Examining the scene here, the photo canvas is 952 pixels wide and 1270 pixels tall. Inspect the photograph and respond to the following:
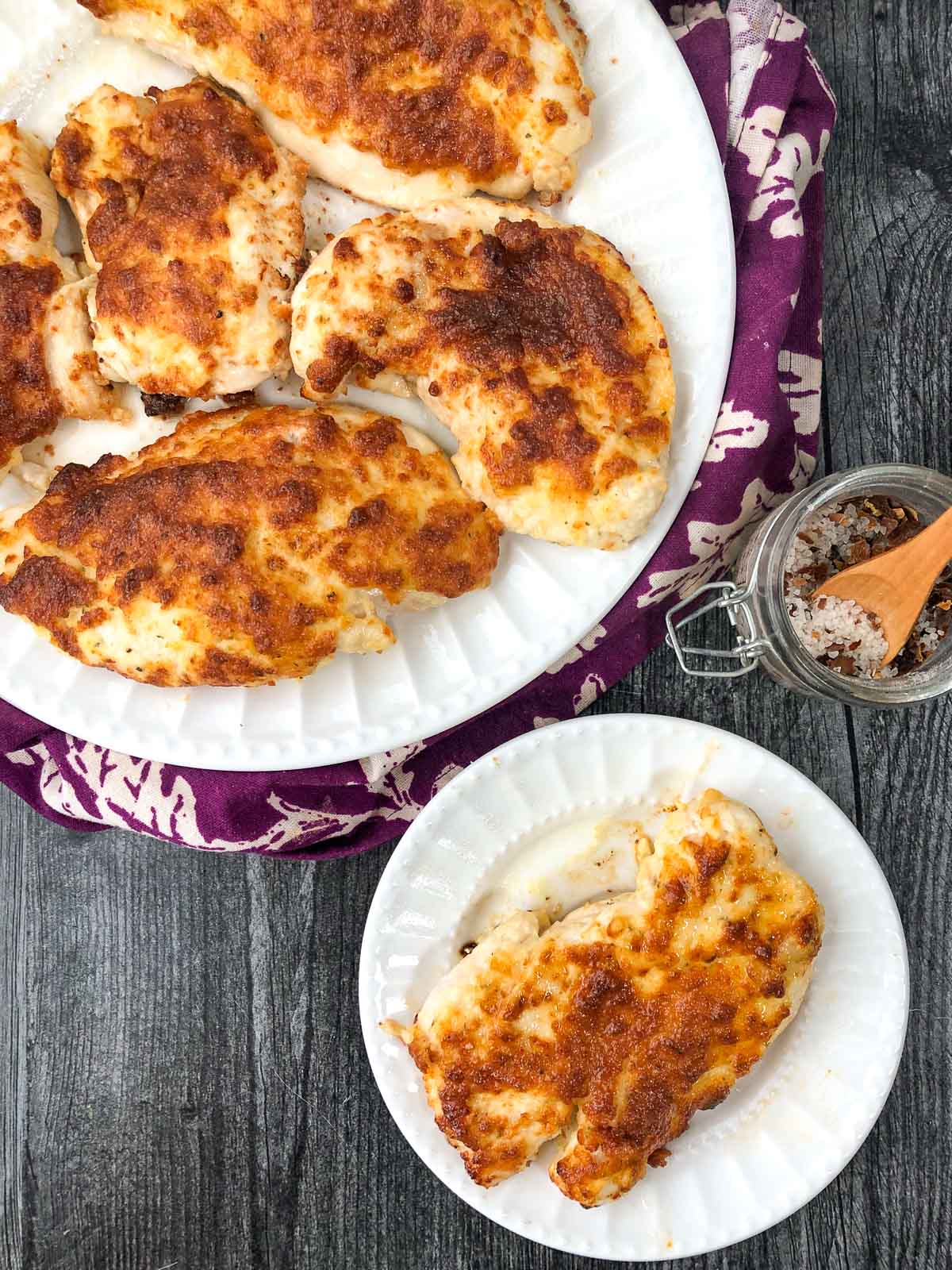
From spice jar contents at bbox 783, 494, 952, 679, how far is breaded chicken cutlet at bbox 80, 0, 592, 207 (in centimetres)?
100

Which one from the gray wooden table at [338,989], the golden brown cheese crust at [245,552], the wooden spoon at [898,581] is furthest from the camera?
the gray wooden table at [338,989]

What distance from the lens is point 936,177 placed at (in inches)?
96.3

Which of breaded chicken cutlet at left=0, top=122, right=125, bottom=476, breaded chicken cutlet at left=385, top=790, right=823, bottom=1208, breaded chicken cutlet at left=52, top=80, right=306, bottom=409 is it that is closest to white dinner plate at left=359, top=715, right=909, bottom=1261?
breaded chicken cutlet at left=385, top=790, right=823, bottom=1208

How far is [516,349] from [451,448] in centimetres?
30

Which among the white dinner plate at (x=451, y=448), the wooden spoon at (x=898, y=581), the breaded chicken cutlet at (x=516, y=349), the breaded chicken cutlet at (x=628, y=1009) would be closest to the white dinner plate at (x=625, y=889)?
the breaded chicken cutlet at (x=628, y=1009)

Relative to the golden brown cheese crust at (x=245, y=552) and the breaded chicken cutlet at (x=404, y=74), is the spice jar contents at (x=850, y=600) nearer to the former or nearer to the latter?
the golden brown cheese crust at (x=245, y=552)

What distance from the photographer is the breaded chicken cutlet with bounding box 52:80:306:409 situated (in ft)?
6.75

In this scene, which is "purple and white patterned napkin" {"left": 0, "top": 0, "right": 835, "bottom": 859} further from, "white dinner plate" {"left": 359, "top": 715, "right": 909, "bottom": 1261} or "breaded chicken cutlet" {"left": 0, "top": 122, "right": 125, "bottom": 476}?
"breaded chicken cutlet" {"left": 0, "top": 122, "right": 125, "bottom": 476}

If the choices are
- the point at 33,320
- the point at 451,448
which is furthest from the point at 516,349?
the point at 33,320

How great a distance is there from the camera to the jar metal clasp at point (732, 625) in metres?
2.21

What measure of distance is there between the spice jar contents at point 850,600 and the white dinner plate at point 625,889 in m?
0.30

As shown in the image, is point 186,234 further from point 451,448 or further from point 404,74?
point 451,448

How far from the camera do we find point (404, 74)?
6.81ft

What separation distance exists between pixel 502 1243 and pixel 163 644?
1796 millimetres
